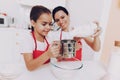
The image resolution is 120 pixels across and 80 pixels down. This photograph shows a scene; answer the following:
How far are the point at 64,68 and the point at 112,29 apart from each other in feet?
1.53

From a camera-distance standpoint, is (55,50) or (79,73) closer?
(55,50)

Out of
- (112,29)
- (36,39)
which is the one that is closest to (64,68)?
(36,39)

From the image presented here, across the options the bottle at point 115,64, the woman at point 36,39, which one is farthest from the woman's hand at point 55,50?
the bottle at point 115,64

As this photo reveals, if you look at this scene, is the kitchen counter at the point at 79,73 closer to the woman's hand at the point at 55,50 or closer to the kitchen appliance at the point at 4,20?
the woman's hand at the point at 55,50

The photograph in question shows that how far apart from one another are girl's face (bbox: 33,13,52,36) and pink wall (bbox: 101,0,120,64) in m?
0.41

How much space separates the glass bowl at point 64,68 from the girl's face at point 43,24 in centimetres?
12

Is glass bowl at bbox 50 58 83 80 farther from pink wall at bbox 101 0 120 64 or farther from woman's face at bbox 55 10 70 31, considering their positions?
pink wall at bbox 101 0 120 64

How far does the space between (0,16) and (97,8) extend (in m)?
0.56

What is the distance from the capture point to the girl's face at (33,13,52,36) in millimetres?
676

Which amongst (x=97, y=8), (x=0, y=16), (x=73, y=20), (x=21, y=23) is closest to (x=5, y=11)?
(x=0, y=16)

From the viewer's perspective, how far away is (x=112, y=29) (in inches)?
39.6

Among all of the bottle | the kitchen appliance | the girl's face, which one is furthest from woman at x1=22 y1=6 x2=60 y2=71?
the kitchen appliance

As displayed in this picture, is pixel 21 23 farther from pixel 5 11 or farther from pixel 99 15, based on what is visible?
pixel 99 15

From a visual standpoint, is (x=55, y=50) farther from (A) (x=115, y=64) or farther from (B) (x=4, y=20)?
(B) (x=4, y=20)
